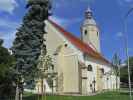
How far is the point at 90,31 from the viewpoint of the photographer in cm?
7088

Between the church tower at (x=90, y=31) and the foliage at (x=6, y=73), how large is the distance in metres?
31.6

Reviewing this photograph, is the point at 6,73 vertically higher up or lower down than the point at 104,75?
lower down

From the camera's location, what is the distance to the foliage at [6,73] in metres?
37.9

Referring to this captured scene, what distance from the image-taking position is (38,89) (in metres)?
50.5

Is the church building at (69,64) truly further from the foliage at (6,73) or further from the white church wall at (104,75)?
the foliage at (6,73)

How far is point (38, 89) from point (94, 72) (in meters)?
14.5

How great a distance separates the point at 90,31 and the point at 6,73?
3544 centimetres

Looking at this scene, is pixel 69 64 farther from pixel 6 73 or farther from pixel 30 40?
pixel 6 73

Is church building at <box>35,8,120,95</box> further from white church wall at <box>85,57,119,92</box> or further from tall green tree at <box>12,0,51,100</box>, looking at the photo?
tall green tree at <box>12,0,51,100</box>

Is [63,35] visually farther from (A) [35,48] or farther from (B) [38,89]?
(A) [35,48]

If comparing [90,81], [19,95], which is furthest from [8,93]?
[90,81]

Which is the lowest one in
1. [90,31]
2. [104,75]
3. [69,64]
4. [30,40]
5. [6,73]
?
[6,73]

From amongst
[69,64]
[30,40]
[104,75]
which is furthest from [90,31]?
[30,40]

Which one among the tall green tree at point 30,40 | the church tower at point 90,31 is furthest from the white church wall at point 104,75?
the tall green tree at point 30,40
